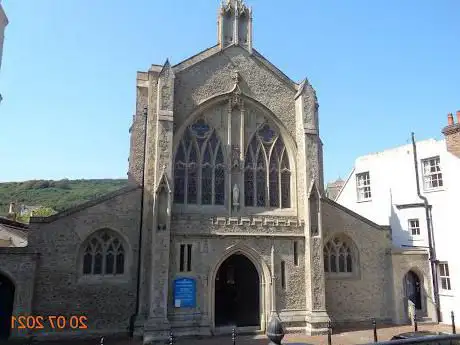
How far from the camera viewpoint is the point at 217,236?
16172 millimetres

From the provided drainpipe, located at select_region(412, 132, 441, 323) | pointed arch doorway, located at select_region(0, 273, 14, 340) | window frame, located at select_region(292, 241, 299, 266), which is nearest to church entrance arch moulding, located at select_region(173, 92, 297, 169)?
window frame, located at select_region(292, 241, 299, 266)

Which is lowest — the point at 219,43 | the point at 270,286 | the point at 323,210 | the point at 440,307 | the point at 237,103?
the point at 440,307

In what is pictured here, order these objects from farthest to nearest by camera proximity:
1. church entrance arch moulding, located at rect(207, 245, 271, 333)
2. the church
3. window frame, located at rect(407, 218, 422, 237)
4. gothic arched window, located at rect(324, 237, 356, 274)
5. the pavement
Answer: window frame, located at rect(407, 218, 422, 237) < gothic arched window, located at rect(324, 237, 356, 274) < church entrance arch moulding, located at rect(207, 245, 271, 333) < the church < the pavement

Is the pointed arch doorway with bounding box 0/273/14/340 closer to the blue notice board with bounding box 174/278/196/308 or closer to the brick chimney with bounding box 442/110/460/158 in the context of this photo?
the blue notice board with bounding box 174/278/196/308

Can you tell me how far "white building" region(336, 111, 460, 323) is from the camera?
1894cm

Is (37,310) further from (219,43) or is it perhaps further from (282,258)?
(219,43)

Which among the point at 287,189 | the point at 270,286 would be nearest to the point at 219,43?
the point at 287,189

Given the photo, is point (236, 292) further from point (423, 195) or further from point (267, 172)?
point (423, 195)

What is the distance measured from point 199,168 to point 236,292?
687 centimetres

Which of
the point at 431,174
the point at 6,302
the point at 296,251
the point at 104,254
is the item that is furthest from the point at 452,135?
the point at 6,302

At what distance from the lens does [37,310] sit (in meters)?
14.3

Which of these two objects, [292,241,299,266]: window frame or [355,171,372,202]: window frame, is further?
[355,171,372,202]: window frame

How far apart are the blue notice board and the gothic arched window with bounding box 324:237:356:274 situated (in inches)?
274

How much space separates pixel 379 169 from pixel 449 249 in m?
6.44
